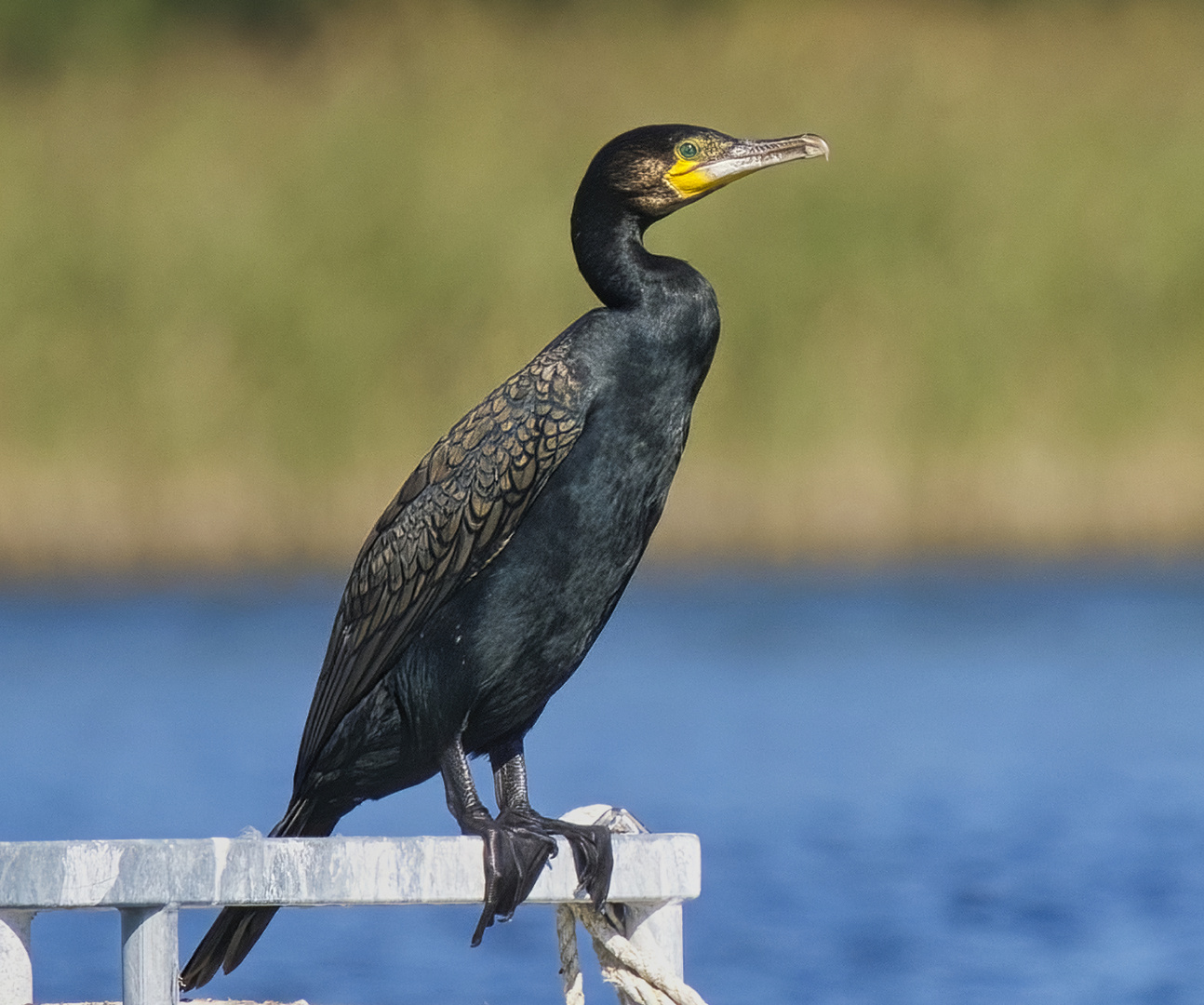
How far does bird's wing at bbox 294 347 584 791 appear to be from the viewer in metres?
3.83

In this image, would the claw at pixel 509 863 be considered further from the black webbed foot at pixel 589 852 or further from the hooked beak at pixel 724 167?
the hooked beak at pixel 724 167

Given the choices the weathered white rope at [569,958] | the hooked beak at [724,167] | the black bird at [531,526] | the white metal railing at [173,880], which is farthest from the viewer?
the hooked beak at [724,167]

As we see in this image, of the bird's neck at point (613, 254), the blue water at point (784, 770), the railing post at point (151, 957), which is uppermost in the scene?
the blue water at point (784, 770)

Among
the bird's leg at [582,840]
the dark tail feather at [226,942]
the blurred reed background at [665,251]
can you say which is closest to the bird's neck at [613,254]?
the bird's leg at [582,840]

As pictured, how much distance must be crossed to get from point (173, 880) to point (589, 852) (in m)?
0.71

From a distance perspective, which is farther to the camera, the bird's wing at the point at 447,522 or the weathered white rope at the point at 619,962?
the bird's wing at the point at 447,522

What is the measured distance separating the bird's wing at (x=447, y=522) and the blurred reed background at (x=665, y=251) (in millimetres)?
10483

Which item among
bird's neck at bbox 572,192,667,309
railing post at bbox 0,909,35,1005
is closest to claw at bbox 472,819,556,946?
railing post at bbox 0,909,35,1005

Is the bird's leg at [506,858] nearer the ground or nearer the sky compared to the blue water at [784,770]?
nearer the ground

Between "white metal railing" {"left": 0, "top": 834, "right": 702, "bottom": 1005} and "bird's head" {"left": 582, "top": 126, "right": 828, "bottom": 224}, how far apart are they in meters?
1.25

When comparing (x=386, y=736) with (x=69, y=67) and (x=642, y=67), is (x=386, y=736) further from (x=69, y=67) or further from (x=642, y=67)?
(x=69, y=67)

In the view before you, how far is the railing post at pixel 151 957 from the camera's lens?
10.8 feet

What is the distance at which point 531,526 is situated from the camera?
3.86 meters

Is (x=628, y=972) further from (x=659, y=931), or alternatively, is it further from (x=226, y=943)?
(x=226, y=943)
